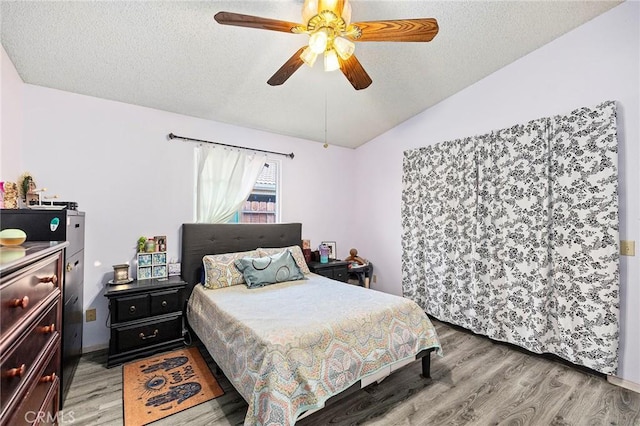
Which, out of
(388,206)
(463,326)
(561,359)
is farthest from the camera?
(388,206)

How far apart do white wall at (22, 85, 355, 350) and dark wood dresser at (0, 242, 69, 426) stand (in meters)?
1.40

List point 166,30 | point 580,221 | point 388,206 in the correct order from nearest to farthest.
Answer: point 166,30, point 580,221, point 388,206

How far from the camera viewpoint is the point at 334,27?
1.60 metres

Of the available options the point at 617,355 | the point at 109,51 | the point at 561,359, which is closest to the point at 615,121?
the point at 617,355

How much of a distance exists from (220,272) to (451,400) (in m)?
2.31

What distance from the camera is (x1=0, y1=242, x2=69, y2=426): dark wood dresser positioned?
0.89 meters

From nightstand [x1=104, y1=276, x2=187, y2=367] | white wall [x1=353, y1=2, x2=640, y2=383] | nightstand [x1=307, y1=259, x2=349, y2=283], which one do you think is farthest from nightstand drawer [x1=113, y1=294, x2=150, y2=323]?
white wall [x1=353, y1=2, x2=640, y2=383]

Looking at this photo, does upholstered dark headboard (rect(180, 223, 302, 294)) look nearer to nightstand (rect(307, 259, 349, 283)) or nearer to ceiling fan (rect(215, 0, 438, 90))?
nightstand (rect(307, 259, 349, 283))

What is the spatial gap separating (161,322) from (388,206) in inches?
127

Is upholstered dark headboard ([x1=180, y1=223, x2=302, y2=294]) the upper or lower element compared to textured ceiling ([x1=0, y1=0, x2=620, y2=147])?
lower

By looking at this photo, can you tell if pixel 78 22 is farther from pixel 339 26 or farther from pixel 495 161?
pixel 495 161

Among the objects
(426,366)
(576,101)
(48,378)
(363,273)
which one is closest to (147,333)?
(48,378)

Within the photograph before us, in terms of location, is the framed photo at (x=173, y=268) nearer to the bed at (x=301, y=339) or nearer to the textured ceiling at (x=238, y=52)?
the bed at (x=301, y=339)

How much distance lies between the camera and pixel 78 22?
1891 mm
